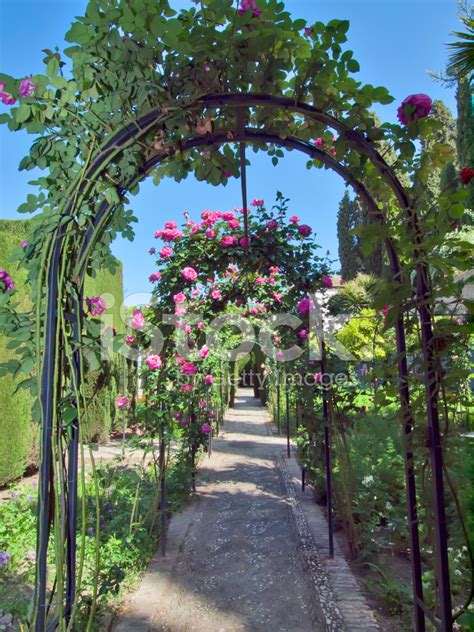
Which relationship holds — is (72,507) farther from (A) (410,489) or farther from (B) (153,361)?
(B) (153,361)

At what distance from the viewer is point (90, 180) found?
49.9 inches

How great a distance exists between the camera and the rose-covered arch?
1242 millimetres

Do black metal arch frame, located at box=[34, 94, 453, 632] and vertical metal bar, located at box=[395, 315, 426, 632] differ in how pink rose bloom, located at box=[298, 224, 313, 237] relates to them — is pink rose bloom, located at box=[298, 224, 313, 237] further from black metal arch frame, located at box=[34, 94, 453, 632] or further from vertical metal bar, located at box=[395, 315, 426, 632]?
vertical metal bar, located at box=[395, 315, 426, 632]

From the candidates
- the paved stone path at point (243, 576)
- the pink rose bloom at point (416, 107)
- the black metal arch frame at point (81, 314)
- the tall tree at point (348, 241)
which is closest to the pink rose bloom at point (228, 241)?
the black metal arch frame at point (81, 314)

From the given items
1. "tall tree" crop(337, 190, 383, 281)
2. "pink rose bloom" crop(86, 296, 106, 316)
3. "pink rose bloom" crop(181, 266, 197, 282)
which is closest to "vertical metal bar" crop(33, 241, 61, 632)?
"pink rose bloom" crop(86, 296, 106, 316)

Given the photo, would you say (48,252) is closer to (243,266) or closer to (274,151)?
(274,151)

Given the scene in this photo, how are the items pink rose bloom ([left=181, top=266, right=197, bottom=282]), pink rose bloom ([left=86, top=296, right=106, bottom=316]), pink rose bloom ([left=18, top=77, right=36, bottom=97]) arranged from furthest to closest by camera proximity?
1. pink rose bloom ([left=181, top=266, right=197, bottom=282])
2. pink rose bloom ([left=86, top=296, right=106, bottom=316])
3. pink rose bloom ([left=18, top=77, right=36, bottom=97])

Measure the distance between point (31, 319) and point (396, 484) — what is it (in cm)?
306

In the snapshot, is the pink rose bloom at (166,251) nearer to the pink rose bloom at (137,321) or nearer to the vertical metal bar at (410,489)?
the pink rose bloom at (137,321)

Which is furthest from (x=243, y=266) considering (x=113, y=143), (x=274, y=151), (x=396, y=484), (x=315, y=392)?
(x=113, y=143)

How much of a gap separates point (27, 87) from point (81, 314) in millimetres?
624

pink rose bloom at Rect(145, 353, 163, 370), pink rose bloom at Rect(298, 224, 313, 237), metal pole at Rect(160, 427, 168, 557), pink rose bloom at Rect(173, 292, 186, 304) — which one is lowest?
metal pole at Rect(160, 427, 168, 557)

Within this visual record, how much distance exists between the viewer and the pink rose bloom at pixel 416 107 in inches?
57.2

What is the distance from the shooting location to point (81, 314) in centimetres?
131
